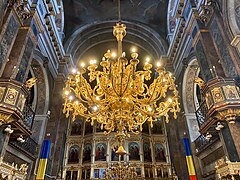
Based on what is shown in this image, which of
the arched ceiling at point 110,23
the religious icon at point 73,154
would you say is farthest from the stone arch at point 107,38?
the religious icon at point 73,154

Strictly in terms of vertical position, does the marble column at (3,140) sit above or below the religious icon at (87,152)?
below

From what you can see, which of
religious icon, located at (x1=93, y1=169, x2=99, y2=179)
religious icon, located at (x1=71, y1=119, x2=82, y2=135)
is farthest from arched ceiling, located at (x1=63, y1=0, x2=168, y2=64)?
religious icon, located at (x1=93, y1=169, x2=99, y2=179)

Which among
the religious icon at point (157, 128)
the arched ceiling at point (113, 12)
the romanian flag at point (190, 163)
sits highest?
the arched ceiling at point (113, 12)

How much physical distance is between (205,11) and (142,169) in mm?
8026

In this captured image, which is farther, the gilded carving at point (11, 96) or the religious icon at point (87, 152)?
the religious icon at point (87, 152)

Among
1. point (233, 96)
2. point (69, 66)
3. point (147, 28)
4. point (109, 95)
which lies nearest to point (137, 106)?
point (109, 95)

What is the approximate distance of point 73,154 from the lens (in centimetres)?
1143

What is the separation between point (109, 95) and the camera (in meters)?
5.28

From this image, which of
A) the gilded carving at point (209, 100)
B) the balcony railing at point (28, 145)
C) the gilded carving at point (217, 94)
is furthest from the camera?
the balcony railing at point (28, 145)

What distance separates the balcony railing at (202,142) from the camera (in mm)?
6727

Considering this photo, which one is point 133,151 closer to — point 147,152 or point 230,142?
point 147,152

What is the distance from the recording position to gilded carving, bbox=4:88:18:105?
16.3 ft

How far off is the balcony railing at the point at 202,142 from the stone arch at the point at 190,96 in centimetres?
72

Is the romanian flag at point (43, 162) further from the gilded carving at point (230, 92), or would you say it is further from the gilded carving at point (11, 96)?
the gilded carving at point (230, 92)
